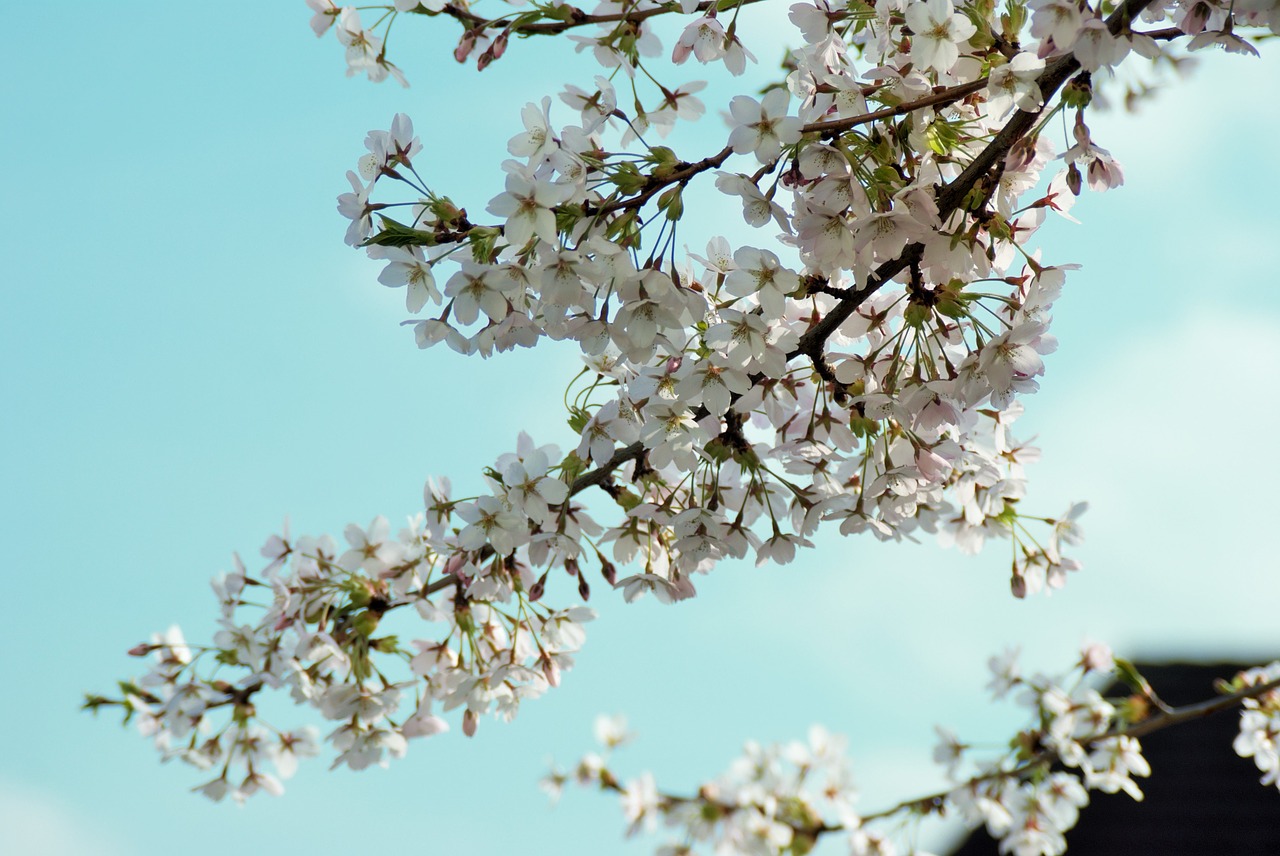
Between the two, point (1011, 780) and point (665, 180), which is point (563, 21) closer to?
point (665, 180)

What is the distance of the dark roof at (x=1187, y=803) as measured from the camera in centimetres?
565

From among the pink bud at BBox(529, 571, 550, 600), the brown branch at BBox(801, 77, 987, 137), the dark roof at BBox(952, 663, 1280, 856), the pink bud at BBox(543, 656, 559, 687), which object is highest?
the brown branch at BBox(801, 77, 987, 137)

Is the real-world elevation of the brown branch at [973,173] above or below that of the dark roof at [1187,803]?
above

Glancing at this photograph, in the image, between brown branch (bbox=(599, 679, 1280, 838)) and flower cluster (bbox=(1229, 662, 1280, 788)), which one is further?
flower cluster (bbox=(1229, 662, 1280, 788))

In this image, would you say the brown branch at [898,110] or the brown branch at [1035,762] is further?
the brown branch at [1035,762]

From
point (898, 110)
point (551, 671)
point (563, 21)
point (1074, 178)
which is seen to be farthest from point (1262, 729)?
point (563, 21)

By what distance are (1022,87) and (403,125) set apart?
927 millimetres

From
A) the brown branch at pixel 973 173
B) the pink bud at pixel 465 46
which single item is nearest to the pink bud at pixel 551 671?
the brown branch at pixel 973 173

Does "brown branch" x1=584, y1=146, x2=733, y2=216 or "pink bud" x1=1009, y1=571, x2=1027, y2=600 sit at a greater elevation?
"brown branch" x1=584, y1=146, x2=733, y2=216

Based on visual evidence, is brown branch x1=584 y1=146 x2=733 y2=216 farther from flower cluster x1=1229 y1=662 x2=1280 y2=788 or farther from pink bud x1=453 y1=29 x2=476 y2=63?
flower cluster x1=1229 y1=662 x2=1280 y2=788

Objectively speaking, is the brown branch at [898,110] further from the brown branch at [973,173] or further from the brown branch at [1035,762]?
the brown branch at [1035,762]

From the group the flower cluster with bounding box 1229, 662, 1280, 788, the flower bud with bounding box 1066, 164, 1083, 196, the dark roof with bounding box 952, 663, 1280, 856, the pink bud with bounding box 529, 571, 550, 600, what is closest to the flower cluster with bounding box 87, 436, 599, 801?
the pink bud with bounding box 529, 571, 550, 600

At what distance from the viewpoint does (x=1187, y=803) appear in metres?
5.87

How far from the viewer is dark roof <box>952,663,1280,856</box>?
5.65m
